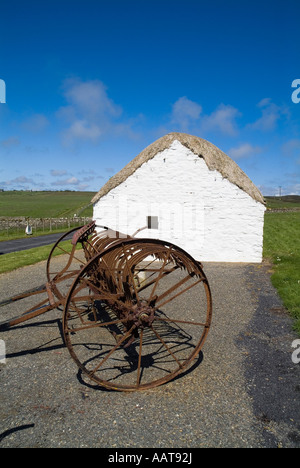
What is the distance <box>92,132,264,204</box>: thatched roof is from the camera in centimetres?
1455

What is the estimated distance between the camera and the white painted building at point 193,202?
14461 millimetres

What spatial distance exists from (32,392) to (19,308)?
4.20 meters

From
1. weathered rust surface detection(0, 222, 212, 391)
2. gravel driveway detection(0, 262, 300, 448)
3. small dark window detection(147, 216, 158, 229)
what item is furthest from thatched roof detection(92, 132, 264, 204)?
gravel driveway detection(0, 262, 300, 448)

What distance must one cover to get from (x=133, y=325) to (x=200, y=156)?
38.0ft

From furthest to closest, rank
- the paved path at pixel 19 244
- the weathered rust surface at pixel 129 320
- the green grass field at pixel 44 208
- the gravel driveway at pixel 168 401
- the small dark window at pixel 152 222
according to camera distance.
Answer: the green grass field at pixel 44 208 < the paved path at pixel 19 244 < the small dark window at pixel 152 222 < the weathered rust surface at pixel 129 320 < the gravel driveway at pixel 168 401

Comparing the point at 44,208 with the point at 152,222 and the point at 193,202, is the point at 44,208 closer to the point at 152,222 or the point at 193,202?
the point at 152,222

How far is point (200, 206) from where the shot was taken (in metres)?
14.7

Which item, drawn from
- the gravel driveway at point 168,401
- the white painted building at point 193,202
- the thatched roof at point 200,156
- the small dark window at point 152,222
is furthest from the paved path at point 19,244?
the gravel driveway at point 168,401

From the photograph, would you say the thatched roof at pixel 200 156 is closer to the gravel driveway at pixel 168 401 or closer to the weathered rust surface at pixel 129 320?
the weathered rust surface at pixel 129 320

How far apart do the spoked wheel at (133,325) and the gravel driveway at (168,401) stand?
1.00 feet

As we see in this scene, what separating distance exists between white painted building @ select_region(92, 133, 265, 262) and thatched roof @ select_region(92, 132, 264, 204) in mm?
46

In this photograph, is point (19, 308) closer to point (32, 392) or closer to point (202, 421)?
point (32, 392)

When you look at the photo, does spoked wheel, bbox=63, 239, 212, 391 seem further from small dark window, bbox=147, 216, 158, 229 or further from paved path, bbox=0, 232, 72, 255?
paved path, bbox=0, 232, 72, 255
